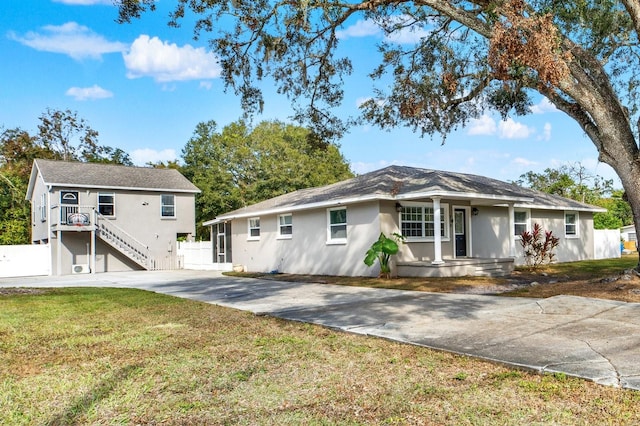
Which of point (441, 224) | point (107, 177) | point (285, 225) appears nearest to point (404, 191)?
point (441, 224)

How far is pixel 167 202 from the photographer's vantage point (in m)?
28.0

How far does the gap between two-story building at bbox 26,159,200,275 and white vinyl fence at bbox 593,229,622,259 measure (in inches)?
870

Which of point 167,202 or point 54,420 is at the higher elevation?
point 167,202

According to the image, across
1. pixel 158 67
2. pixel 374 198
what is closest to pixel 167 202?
pixel 158 67

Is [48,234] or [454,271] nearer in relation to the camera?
[454,271]

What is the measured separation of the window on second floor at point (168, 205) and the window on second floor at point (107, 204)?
8.78 feet

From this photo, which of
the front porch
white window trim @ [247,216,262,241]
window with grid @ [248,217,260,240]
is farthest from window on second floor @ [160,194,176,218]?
the front porch

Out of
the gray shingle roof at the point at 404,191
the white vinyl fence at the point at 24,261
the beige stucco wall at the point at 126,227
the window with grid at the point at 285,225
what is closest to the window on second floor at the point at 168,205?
the beige stucco wall at the point at 126,227

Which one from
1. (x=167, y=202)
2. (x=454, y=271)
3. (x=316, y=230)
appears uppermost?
(x=167, y=202)

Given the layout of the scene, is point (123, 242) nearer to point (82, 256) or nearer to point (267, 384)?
point (82, 256)

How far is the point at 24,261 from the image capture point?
A: 79.2 feet

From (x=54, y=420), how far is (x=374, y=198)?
11.9 metres

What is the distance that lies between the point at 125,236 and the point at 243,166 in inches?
584

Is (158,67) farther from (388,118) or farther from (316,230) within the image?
(388,118)
